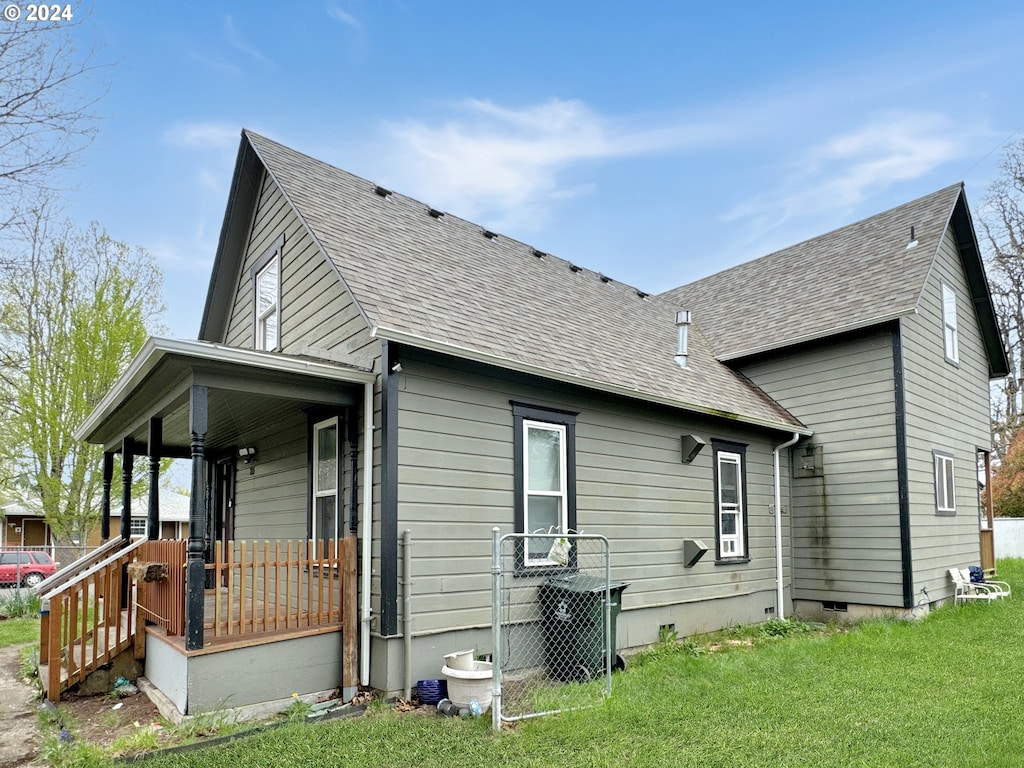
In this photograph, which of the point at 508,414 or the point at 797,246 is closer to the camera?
the point at 508,414

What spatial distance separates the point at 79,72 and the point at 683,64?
1234 centimetres

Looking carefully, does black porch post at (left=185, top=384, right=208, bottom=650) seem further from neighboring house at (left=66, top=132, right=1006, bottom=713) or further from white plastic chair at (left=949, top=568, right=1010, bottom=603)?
white plastic chair at (left=949, top=568, right=1010, bottom=603)

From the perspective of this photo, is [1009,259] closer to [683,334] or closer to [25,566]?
[683,334]

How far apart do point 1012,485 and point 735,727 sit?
22034 millimetres

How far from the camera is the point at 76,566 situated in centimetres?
817

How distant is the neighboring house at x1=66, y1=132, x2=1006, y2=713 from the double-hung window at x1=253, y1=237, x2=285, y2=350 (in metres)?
0.05

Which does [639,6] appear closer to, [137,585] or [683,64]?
[683,64]

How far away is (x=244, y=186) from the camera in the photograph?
31.8 ft

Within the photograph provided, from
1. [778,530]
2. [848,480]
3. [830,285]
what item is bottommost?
[778,530]

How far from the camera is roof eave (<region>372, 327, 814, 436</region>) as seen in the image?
243 inches

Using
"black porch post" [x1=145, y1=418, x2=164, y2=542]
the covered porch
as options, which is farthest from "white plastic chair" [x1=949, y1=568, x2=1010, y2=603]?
"black porch post" [x1=145, y1=418, x2=164, y2=542]

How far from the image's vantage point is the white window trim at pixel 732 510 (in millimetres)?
9938

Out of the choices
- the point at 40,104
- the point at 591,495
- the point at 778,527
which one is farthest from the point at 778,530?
the point at 40,104

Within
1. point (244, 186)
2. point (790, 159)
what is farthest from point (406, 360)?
point (790, 159)
